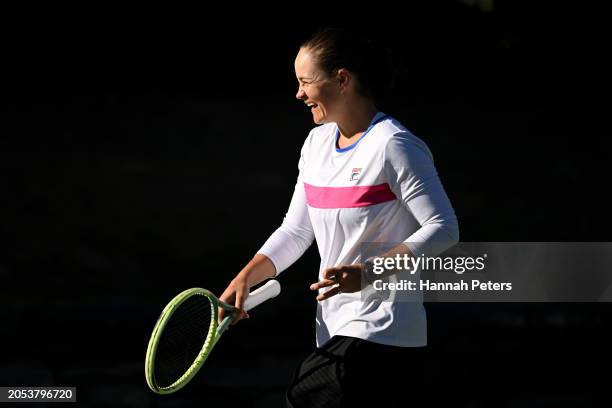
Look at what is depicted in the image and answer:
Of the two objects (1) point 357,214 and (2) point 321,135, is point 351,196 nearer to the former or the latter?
(1) point 357,214

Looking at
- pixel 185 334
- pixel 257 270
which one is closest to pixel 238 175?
pixel 185 334

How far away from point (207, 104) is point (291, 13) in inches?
90.6

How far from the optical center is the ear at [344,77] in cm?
360

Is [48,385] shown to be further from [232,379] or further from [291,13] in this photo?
[291,13]

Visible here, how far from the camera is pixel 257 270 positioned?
3818 mm

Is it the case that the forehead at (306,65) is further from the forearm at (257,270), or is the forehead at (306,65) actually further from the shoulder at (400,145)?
the forearm at (257,270)

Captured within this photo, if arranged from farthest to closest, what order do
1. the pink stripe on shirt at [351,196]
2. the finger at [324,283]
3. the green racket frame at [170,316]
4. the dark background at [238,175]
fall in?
the dark background at [238,175]
the green racket frame at [170,316]
the pink stripe on shirt at [351,196]
the finger at [324,283]

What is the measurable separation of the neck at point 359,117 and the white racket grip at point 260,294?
0.59 metres

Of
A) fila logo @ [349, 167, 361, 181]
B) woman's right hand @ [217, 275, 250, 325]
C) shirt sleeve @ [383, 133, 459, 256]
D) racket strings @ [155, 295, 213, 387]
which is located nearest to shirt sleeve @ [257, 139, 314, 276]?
woman's right hand @ [217, 275, 250, 325]

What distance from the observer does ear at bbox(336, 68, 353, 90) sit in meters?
3.60

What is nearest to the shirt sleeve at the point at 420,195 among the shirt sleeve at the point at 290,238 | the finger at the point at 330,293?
the finger at the point at 330,293

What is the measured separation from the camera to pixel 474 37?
8.78 meters

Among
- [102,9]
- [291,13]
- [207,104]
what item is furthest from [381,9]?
[207,104]

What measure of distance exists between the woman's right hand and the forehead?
648mm
